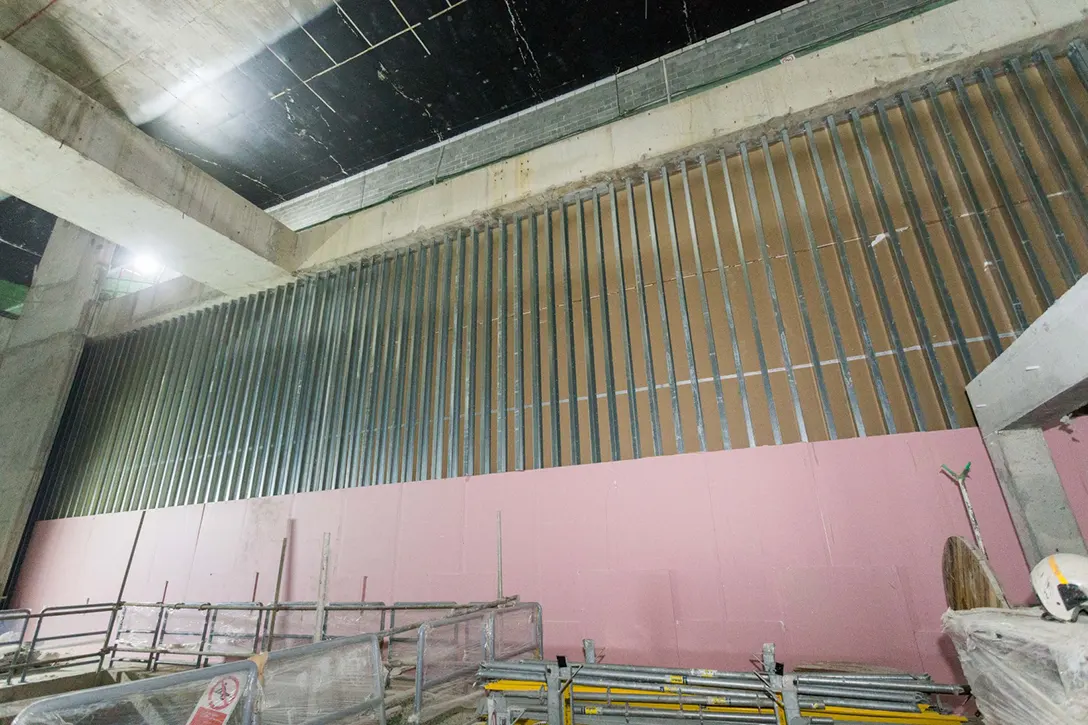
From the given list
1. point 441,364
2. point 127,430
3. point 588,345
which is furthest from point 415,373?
point 127,430

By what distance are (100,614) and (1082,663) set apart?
10.2 metres

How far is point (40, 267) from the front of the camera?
1056 centimetres

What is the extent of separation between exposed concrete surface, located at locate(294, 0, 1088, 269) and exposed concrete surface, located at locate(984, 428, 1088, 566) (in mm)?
3640

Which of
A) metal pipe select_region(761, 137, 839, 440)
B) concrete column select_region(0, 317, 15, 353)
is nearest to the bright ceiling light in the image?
concrete column select_region(0, 317, 15, 353)

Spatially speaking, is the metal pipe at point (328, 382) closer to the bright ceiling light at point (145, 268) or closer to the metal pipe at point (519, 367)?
the metal pipe at point (519, 367)

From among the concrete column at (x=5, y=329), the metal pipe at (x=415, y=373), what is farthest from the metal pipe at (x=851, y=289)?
the concrete column at (x=5, y=329)

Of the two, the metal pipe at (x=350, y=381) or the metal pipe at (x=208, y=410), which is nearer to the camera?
the metal pipe at (x=350, y=381)

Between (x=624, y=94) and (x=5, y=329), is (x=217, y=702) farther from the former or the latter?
(x=5, y=329)

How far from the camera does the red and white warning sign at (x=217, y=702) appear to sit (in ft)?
6.84

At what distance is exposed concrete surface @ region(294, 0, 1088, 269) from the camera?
4.93 meters

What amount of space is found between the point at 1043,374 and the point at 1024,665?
5.02ft

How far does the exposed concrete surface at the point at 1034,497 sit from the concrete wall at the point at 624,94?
4530 mm

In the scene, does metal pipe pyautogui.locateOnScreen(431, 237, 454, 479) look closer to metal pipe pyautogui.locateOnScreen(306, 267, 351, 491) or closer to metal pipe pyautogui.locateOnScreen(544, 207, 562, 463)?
metal pipe pyautogui.locateOnScreen(544, 207, 562, 463)

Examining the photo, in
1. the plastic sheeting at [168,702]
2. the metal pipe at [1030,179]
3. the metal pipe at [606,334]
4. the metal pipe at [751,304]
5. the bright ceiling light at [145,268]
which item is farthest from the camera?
the bright ceiling light at [145,268]
